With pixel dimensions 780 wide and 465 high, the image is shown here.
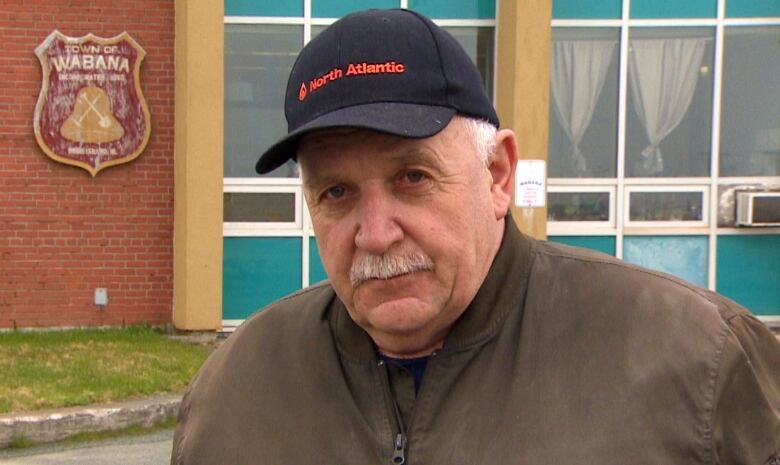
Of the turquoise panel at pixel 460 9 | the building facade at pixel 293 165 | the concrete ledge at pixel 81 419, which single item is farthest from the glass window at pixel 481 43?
the concrete ledge at pixel 81 419

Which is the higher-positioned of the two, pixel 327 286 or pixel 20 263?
pixel 327 286

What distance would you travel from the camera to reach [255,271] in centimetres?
938

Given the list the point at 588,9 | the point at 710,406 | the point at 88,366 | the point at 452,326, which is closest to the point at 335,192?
the point at 452,326

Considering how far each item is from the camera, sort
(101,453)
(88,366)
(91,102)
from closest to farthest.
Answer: (101,453), (88,366), (91,102)

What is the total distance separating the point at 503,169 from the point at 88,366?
257 inches

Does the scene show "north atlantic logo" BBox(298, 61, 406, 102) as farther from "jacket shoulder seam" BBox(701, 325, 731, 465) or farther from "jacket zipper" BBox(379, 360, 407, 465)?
"jacket shoulder seam" BBox(701, 325, 731, 465)

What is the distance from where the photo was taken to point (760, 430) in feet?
5.03

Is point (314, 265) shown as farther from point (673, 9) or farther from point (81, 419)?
point (673, 9)

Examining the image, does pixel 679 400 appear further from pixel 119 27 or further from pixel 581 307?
pixel 119 27

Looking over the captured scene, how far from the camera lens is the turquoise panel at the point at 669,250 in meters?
9.62

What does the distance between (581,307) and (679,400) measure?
0.23 meters

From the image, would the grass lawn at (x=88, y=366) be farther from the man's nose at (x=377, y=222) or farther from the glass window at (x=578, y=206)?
the man's nose at (x=377, y=222)

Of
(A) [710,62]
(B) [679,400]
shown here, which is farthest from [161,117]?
(B) [679,400]

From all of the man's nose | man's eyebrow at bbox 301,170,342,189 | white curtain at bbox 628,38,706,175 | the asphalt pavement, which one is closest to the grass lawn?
the asphalt pavement
